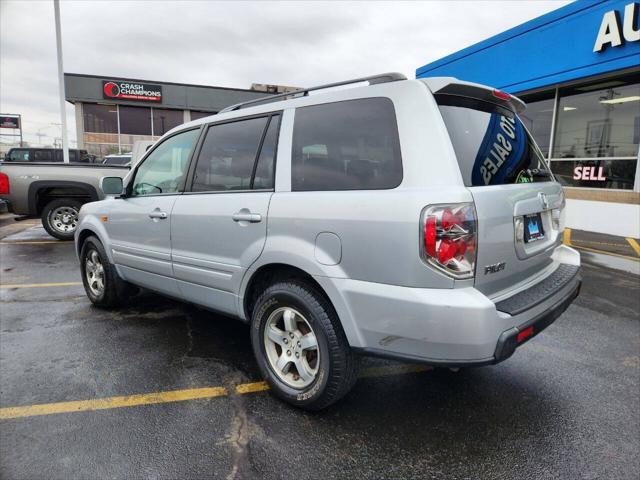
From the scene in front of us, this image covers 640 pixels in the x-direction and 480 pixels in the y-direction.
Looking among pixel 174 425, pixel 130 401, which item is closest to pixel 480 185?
pixel 174 425

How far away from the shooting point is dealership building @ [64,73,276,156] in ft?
88.7

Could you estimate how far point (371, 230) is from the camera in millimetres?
2252

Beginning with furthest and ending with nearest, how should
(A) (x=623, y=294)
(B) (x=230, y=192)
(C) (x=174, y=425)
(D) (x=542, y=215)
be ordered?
1. (A) (x=623, y=294)
2. (B) (x=230, y=192)
3. (D) (x=542, y=215)
4. (C) (x=174, y=425)

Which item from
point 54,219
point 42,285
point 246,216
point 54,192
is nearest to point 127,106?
point 54,219

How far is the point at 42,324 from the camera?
13.9ft

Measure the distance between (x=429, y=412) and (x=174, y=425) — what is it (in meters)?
1.56

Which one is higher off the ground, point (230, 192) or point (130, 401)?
point (230, 192)

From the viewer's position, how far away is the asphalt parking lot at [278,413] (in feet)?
7.45

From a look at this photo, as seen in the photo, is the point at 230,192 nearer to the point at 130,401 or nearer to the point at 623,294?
the point at 130,401

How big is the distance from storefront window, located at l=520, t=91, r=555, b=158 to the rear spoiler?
11.4m

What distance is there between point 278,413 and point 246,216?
49.8 inches

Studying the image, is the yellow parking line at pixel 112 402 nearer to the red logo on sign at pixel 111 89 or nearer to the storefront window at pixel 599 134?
the storefront window at pixel 599 134

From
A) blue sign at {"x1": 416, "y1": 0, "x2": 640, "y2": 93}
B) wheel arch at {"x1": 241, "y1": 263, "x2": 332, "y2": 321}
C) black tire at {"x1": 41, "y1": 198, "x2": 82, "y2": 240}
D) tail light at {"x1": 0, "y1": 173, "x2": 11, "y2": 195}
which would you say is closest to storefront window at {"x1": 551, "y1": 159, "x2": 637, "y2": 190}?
blue sign at {"x1": 416, "y1": 0, "x2": 640, "y2": 93}

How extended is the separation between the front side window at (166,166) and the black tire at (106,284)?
→ 84cm
